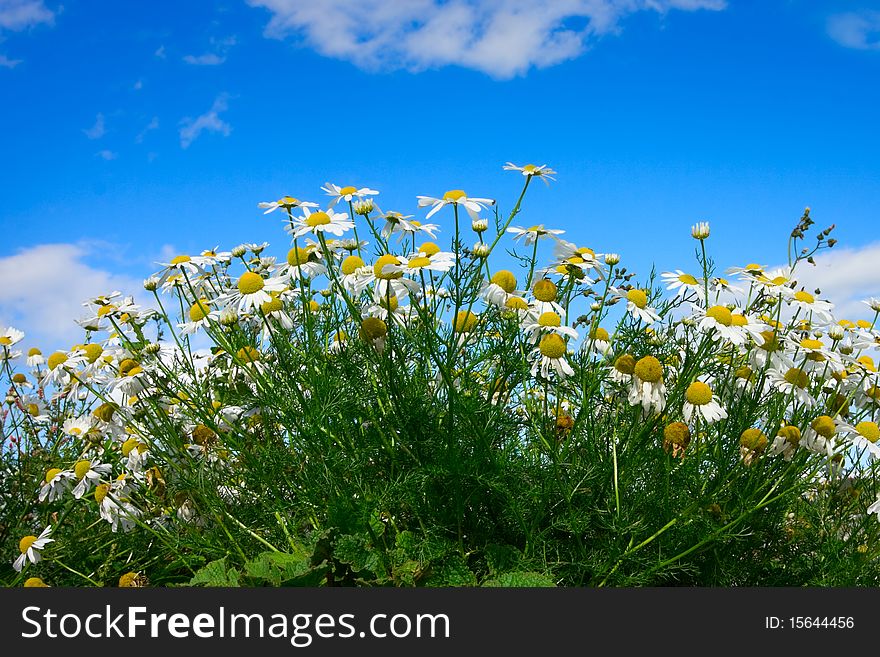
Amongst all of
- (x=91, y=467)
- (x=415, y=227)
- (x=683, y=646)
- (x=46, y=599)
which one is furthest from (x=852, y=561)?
(x=91, y=467)

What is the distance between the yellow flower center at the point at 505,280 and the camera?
3586 millimetres

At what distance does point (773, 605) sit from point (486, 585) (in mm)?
1218

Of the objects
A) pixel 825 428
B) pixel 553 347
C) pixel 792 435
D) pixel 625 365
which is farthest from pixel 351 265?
pixel 825 428

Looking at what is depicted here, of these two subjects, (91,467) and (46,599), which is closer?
(46,599)

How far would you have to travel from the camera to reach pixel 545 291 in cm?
367

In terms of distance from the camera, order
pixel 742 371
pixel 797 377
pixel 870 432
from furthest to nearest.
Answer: pixel 742 371, pixel 870 432, pixel 797 377

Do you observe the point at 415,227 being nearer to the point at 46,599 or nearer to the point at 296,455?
the point at 296,455

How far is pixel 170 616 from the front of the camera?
3.06m

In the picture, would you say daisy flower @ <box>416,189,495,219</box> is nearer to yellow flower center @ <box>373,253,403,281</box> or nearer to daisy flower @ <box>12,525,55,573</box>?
yellow flower center @ <box>373,253,403,281</box>

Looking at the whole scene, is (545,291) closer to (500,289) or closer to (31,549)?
(500,289)

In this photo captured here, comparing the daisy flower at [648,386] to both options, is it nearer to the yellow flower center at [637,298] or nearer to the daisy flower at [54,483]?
the yellow flower center at [637,298]

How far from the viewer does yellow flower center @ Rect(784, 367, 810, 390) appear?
12.1 ft

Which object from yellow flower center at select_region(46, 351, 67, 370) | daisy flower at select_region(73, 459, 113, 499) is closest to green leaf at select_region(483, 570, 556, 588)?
daisy flower at select_region(73, 459, 113, 499)

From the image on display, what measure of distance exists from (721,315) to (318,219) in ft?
6.05
